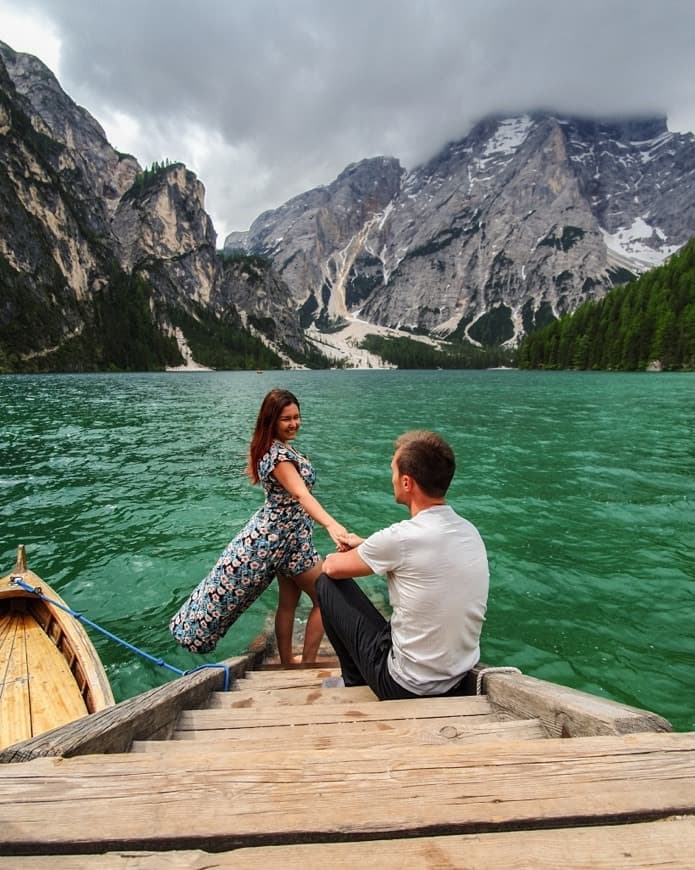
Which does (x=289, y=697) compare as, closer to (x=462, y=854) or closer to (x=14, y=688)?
(x=462, y=854)

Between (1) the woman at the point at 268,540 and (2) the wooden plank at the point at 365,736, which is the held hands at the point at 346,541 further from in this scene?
(2) the wooden plank at the point at 365,736

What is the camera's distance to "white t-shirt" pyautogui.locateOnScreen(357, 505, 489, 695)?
3.46 metres

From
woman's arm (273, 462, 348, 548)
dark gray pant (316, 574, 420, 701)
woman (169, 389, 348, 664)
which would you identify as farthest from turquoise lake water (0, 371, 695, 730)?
woman's arm (273, 462, 348, 548)

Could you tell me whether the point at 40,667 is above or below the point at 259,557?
below

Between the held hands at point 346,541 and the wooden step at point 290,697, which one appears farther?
the held hands at point 346,541

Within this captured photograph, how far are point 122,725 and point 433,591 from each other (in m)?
2.28

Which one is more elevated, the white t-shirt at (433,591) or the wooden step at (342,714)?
the white t-shirt at (433,591)

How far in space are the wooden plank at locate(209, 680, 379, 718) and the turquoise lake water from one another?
274cm

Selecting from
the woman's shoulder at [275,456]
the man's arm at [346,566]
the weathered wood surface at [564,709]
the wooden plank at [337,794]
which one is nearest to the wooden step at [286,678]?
the man's arm at [346,566]

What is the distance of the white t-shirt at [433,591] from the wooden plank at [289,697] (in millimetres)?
632

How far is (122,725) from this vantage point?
279cm

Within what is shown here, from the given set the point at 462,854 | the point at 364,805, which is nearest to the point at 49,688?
the point at 364,805

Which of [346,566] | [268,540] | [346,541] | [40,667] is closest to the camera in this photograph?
[346,566]

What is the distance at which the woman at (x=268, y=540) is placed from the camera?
503 cm
